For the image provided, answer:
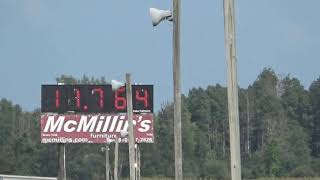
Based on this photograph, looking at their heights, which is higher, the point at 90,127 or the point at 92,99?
the point at 92,99

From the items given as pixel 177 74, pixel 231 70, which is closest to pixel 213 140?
pixel 177 74

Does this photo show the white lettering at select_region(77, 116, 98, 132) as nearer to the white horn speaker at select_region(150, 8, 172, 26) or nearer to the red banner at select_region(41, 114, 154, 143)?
the red banner at select_region(41, 114, 154, 143)

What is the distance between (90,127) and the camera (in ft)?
147

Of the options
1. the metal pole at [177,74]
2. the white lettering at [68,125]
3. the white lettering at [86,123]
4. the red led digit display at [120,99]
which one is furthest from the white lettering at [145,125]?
the metal pole at [177,74]

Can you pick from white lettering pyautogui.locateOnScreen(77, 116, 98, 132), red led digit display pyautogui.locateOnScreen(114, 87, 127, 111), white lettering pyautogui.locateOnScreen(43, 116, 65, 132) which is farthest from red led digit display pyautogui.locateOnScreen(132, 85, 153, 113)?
white lettering pyautogui.locateOnScreen(43, 116, 65, 132)

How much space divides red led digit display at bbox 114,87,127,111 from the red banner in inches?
29.0

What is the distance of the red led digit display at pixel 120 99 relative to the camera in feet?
140

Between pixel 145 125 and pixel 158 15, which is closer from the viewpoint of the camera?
pixel 158 15

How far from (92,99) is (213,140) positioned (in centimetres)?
7265

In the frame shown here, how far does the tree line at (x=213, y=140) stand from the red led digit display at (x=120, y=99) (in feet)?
120

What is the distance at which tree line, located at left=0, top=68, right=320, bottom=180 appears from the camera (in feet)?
303

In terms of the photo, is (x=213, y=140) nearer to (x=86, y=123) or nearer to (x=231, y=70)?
(x=86, y=123)

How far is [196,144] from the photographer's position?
107 metres

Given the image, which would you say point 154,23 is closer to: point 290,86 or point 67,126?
point 67,126
